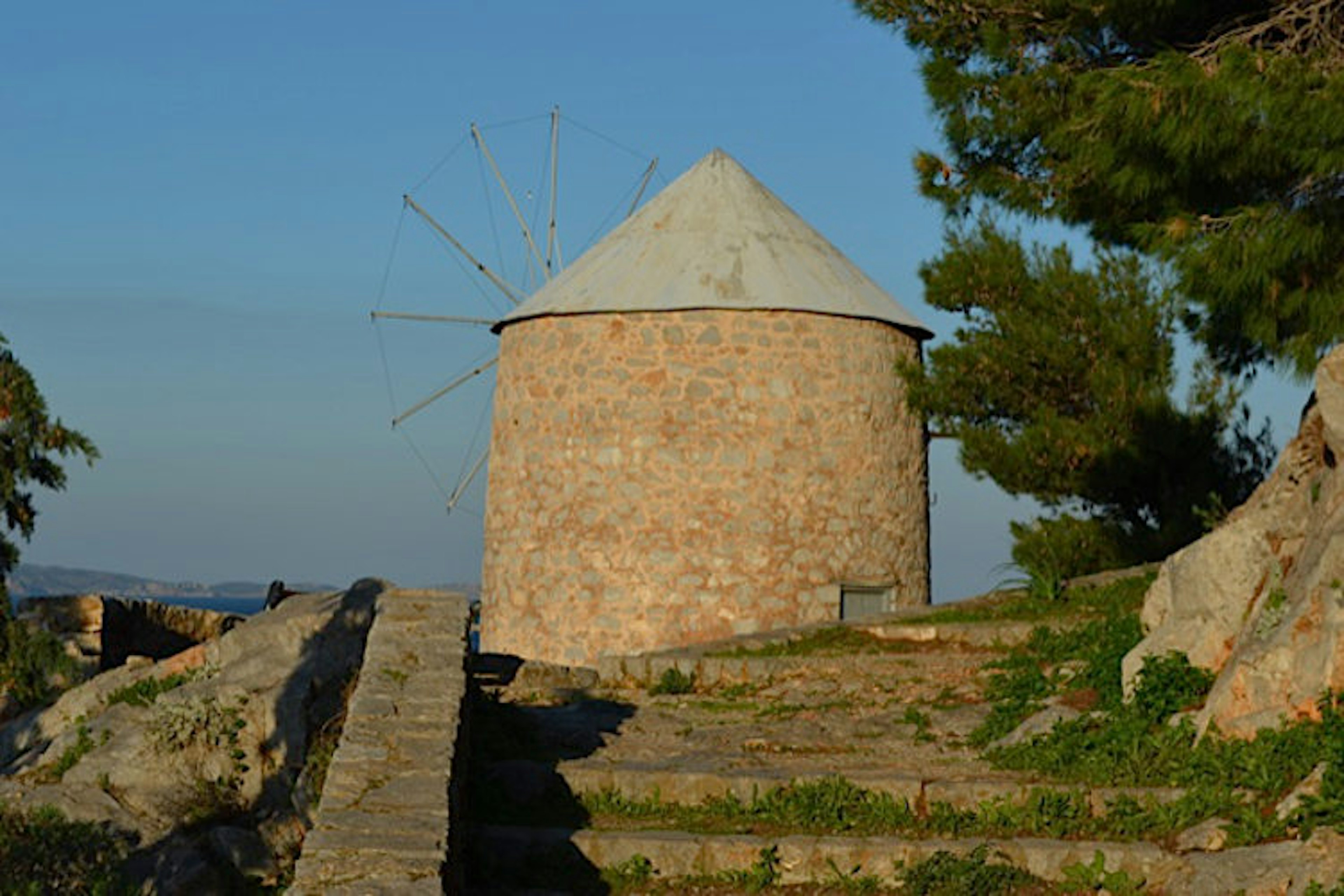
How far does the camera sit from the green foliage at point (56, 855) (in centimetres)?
945

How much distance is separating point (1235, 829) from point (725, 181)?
13921mm

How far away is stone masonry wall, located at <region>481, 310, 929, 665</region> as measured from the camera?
1877 cm

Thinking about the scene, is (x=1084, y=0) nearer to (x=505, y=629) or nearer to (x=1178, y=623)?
(x=1178, y=623)

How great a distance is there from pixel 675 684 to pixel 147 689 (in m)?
4.31

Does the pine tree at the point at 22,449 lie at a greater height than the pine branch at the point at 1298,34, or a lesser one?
lesser

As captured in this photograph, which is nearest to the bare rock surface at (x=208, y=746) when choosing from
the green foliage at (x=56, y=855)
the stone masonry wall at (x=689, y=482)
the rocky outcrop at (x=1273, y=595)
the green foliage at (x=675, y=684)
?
the green foliage at (x=56, y=855)

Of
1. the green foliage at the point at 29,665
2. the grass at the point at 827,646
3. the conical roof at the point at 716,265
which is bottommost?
the green foliage at the point at 29,665

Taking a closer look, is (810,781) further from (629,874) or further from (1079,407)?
(1079,407)

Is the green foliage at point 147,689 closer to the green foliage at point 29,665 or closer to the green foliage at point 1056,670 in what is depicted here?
the green foliage at point 29,665

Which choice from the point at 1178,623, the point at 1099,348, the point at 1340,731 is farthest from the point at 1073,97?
the point at 1099,348

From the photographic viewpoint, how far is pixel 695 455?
18.9 meters

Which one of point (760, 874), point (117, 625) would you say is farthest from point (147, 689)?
point (760, 874)

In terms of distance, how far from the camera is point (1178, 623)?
35.1ft

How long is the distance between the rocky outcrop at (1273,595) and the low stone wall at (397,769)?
4240mm
